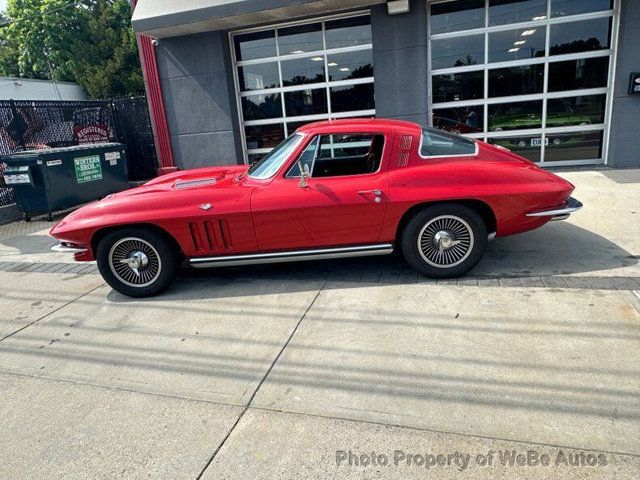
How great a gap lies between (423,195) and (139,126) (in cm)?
938

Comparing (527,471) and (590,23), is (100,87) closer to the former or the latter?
(590,23)

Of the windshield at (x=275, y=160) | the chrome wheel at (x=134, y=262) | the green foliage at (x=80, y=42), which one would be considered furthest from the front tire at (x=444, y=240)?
the green foliage at (x=80, y=42)

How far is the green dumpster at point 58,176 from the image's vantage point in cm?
805

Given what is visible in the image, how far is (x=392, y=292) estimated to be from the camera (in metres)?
4.14

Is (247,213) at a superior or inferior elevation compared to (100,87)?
inferior

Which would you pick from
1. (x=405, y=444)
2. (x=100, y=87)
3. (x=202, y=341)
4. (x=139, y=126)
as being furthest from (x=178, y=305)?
(x=100, y=87)

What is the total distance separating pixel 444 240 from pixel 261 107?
24.8 feet

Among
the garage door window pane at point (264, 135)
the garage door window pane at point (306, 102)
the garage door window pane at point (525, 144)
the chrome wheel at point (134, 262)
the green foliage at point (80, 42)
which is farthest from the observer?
the green foliage at point (80, 42)

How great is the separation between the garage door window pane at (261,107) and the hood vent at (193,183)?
6.21 metres

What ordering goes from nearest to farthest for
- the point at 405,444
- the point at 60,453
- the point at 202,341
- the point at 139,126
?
1. the point at 405,444
2. the point at 60,453
3. the point at 202,341
4. the point at 139,126

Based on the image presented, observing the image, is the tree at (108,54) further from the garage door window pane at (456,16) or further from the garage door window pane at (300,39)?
the garage door window pane at (456,16)

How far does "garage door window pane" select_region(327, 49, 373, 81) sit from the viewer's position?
9703 millimetres

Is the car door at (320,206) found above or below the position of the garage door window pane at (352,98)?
below

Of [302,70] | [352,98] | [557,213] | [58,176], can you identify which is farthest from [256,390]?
[302,70]
